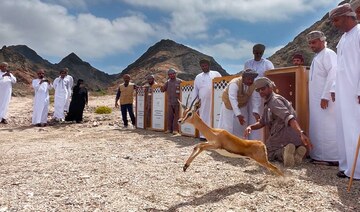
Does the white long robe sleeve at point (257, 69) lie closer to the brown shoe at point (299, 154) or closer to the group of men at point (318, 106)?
the group of men at point (318, 106)

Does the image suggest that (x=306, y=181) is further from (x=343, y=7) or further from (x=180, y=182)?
(x=343, y=7)

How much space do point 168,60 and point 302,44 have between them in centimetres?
2389

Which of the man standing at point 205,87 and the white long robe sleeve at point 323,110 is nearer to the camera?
the white long robe sleeve at point 323,110

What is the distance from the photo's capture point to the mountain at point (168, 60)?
5491 centimetres

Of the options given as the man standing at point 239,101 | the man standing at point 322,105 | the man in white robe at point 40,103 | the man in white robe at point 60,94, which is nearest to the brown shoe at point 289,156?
the man standing at point 322,105

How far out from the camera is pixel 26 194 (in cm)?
373

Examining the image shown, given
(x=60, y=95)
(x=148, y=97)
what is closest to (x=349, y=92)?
(x=148, y=97)

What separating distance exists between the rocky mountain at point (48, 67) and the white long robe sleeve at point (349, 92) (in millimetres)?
42168

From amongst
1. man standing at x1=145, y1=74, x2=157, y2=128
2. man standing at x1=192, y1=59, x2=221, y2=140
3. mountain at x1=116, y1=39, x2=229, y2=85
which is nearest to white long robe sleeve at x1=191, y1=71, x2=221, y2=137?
man standing at x1=192, y1=59, x2=221, y2=140

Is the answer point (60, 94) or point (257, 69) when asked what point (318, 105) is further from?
point (60, 94)

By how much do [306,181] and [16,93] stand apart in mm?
31409

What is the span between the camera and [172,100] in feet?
32.9

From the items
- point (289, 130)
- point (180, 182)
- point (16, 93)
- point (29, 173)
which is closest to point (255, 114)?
point (289, 130)

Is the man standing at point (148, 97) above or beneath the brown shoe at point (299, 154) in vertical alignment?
above
